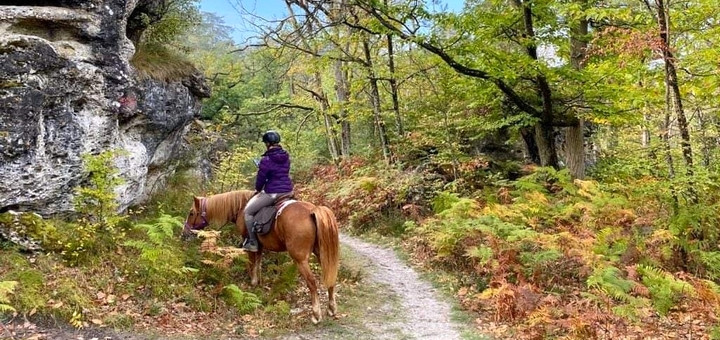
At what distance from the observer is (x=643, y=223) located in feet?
30.1

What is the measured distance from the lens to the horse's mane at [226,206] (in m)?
7.90

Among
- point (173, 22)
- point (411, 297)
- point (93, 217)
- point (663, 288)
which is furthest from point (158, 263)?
point (663, 288)

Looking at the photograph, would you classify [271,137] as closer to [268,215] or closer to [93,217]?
[268,215]

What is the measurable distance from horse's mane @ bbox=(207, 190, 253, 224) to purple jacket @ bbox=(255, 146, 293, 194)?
2.10ft

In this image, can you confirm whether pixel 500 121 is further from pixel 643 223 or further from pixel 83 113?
pixel 83 113

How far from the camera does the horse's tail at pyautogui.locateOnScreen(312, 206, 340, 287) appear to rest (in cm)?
692

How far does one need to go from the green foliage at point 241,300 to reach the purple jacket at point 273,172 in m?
1.54

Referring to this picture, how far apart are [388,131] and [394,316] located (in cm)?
1088

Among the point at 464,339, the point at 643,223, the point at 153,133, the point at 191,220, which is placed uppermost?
the point at 153,133

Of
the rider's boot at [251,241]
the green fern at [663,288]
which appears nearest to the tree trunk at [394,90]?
the rider's boot at [251,241]

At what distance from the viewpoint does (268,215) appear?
7312 millimetres

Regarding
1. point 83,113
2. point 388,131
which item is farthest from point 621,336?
point 388,131

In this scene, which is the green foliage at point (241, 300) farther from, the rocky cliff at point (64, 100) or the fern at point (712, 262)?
the fern at point (712, 262)

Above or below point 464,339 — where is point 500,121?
above
